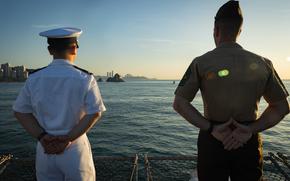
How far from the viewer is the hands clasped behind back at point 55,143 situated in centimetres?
313

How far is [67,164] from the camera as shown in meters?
A: 3.17

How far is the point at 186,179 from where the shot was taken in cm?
1354

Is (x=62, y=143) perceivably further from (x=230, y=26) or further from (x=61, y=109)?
(x=230, y=26)

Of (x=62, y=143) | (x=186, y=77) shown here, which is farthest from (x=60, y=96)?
(x=186, y=77)

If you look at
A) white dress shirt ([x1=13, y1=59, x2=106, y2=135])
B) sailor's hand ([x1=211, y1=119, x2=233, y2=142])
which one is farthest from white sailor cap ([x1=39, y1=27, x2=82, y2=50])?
sailor's hand ([x1=211, y1=119, x2=233, y2=142])

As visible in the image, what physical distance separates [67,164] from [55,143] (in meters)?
0.30

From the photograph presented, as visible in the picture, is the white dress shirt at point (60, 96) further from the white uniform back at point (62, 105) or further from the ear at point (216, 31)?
the ear at point (216, 31)

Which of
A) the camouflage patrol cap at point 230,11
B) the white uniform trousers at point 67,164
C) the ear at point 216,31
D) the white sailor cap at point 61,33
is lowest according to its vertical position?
the white uniform trousers at point 67,164

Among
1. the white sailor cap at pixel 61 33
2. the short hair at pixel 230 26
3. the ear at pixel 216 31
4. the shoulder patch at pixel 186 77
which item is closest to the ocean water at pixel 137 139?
the white sailor cap at pixel 61 33

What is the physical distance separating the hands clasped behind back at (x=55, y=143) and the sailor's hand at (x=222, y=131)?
5.79 ft

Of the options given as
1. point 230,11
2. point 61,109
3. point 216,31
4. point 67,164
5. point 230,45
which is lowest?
point 67,164

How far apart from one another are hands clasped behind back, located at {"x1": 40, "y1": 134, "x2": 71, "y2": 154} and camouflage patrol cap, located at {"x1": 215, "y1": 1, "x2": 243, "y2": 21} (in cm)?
232

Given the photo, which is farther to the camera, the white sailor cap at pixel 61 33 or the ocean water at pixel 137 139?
Result: the ocean water at pixel 137 139

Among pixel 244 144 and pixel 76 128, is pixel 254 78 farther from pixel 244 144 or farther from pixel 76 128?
pixel 76 128
